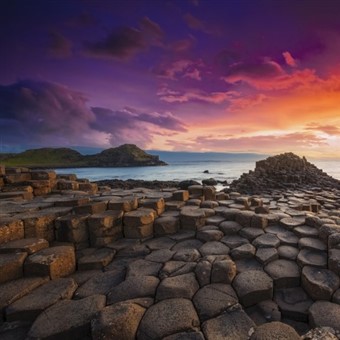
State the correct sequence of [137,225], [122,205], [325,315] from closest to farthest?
[325,315] → [137,225] → [122,205]

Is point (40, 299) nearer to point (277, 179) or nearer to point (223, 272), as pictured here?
point (223, 272)

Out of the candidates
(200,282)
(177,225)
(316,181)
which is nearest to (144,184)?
(316,181)

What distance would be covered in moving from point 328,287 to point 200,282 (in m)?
1.71

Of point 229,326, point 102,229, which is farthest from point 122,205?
point 229,326

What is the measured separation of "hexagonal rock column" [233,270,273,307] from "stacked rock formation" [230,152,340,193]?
41.8 ft

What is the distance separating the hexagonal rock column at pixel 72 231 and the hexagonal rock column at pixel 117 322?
2.24 meters

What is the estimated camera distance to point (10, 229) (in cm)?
425

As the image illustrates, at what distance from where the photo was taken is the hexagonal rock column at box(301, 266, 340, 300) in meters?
3.15

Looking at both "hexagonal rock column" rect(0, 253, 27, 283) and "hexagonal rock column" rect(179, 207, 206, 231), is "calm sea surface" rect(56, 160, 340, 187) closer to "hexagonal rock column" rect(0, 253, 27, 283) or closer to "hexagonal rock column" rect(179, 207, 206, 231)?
"hexagonal rock column" rect(179, 207, 206, 231)

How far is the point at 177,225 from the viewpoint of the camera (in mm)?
5320

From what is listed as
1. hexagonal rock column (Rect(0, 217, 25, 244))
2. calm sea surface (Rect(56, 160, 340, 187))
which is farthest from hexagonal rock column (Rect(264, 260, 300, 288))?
calm sea surface (Rect(56, 160, 340, 187))

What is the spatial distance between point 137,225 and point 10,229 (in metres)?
2.33

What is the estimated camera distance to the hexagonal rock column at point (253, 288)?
3123 mm

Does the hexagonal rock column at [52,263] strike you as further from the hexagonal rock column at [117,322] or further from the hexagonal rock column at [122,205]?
the hexagonal rock column at [122,205]
